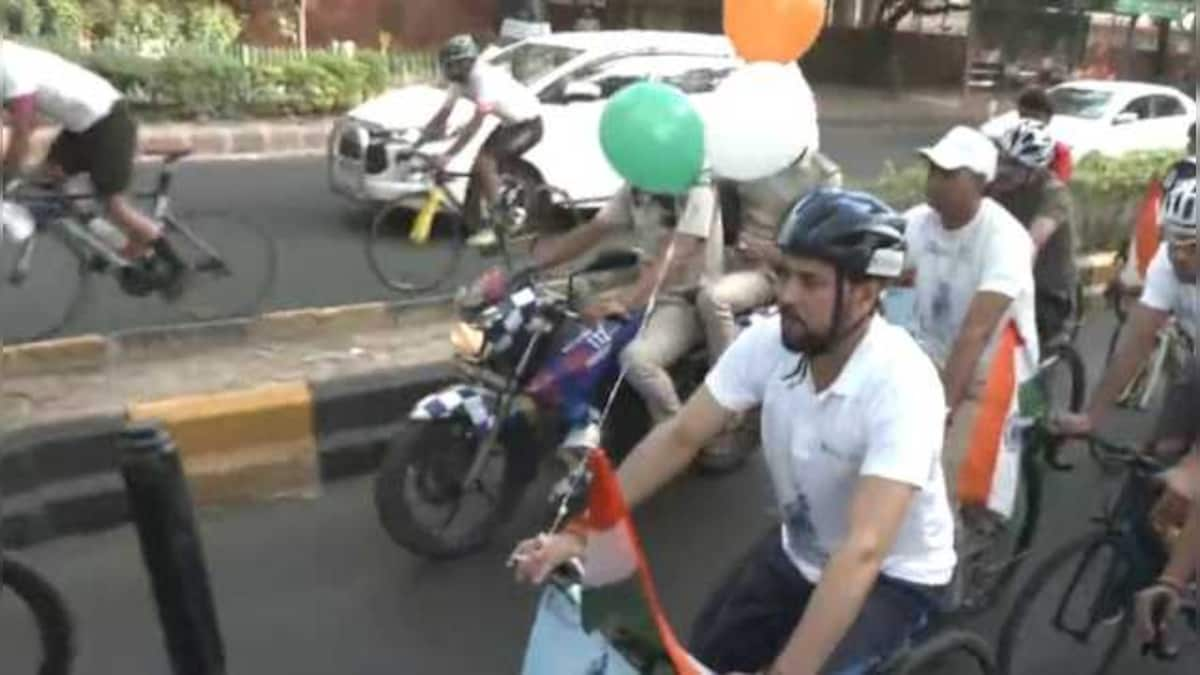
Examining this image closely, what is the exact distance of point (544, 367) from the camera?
219 inches

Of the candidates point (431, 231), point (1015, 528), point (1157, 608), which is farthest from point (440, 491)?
point (431, 231)

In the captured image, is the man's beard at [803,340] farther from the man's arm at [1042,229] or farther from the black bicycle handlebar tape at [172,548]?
the man's arm at [1042,229]

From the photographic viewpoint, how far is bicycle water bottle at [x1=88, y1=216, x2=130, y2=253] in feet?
25.2

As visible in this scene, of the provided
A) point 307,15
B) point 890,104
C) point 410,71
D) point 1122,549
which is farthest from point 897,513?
point 890,104

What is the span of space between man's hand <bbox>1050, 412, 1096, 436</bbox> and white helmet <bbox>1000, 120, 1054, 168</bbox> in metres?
1.62

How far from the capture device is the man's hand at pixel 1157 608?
3.80 metres

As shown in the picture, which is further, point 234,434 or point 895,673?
point 234,434

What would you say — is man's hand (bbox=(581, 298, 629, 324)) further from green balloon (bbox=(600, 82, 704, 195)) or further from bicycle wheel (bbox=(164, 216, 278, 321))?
bicycle wheel (bbox=(164, 216, 278, 321))

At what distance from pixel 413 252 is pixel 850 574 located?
7.63 metres

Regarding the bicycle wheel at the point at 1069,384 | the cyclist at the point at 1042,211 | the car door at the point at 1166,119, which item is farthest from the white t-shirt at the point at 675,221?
the car door at the point at 1166,119

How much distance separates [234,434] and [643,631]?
3661mm

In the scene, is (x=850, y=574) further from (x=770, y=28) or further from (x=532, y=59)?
(x=532, y=59)

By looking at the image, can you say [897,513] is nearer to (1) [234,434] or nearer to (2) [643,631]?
(2) [643,631]

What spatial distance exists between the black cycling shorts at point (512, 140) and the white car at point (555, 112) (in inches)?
3.4
